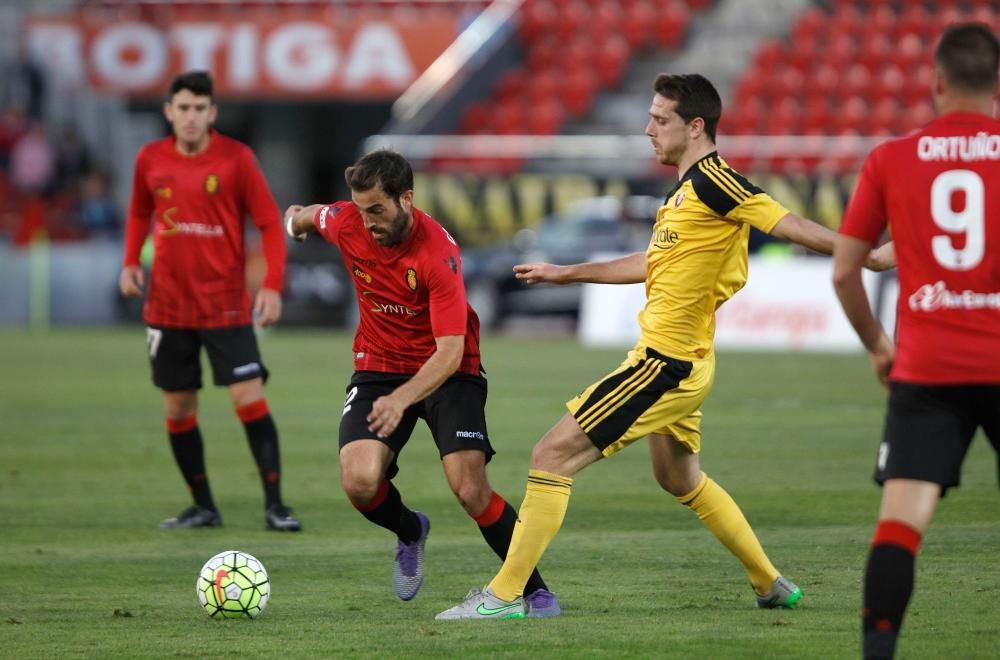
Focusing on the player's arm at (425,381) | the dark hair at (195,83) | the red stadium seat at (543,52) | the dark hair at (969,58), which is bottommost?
the player's arm at (425,381)

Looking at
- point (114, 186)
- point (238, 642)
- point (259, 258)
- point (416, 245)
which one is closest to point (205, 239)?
point (416, 245)

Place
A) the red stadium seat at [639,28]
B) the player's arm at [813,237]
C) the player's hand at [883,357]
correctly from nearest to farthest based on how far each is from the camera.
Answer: the player's hand at [883,357]
the player's arm at [813,237]
the red stadium seat at [639,28]

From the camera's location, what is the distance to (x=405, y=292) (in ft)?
22.7

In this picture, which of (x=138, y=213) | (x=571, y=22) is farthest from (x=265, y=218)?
(x=571, y=22)

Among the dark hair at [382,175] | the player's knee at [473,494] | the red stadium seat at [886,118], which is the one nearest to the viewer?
the dark hair at [382,175]

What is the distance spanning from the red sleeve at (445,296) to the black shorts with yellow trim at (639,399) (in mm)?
584

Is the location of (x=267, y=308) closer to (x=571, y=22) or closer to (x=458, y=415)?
(x=458, y=415)

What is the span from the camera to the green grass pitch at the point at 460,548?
20.3ft

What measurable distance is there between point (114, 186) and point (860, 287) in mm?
29651

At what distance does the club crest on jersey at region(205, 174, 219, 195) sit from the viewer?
938 cm

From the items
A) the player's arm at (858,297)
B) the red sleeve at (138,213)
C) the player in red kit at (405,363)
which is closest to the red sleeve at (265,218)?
the red sleeve at (138,213)

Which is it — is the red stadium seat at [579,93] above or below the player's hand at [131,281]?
above

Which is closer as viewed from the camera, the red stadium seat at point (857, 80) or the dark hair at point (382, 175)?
the dark hair at point (382, 175)

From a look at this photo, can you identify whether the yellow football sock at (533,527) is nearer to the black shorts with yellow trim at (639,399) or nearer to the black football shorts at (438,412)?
the black shorts with yellow trim at (639,399)
